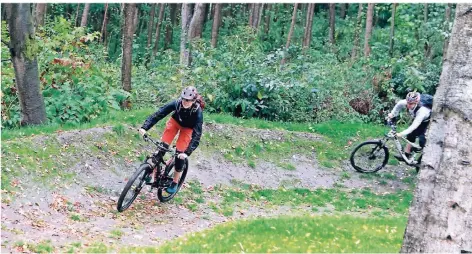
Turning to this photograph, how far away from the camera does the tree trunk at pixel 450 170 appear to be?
4.34 meters


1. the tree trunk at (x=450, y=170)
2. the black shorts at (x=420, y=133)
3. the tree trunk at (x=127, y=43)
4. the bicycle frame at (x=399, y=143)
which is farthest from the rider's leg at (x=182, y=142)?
the tree trunk at (x=450, y=170)

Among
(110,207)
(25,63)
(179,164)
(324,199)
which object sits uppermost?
(25,63)

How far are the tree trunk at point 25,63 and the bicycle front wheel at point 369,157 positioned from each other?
7.63m

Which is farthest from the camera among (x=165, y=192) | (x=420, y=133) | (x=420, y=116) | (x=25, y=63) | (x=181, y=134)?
(x=420, y=133)

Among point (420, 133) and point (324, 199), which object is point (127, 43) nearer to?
point (324, 199)

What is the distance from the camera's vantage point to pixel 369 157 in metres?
14.5

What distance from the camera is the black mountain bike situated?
9.47 meters

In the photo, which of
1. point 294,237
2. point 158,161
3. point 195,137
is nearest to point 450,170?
point 294,237

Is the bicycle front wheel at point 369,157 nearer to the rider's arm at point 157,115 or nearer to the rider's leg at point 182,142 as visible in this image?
the rider's leg at point 182,142

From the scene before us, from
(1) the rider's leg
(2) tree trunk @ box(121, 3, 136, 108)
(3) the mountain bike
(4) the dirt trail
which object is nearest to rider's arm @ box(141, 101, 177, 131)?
(1) the rider's leg

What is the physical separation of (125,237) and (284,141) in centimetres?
752

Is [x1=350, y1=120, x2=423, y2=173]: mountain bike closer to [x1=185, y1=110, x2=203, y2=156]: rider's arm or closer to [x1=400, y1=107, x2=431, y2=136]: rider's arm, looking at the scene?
[x1=400, y1=107, x2=431, y2=136]: rider's arm

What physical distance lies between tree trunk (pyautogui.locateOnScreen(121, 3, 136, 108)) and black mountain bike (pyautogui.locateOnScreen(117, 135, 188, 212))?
212 inches

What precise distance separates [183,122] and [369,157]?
6341 millimetres
